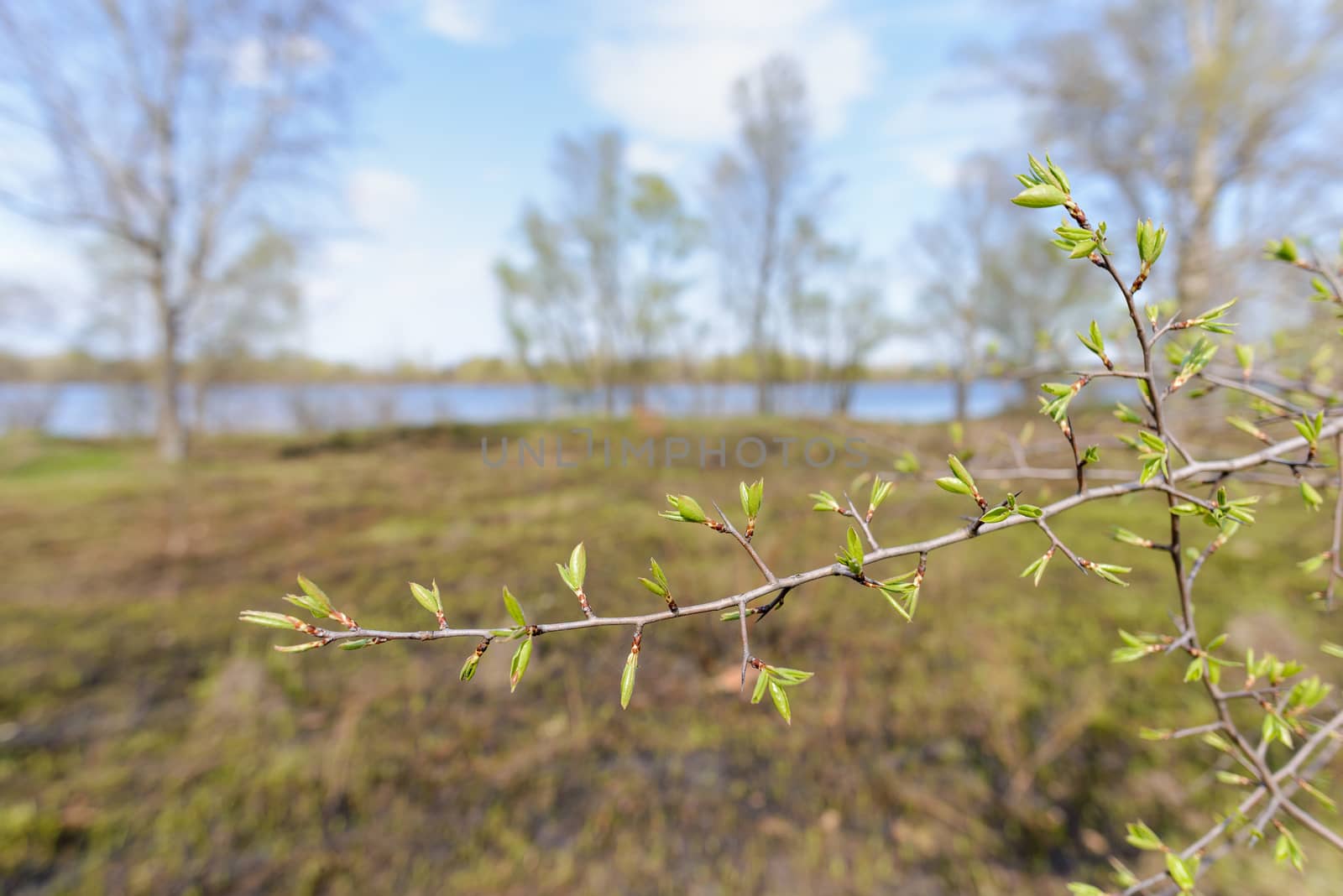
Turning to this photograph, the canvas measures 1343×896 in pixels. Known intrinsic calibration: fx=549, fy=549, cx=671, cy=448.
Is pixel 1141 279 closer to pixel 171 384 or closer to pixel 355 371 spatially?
pixel 171 384

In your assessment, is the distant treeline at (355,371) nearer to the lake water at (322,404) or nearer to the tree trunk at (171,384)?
the lake water at (322,404)

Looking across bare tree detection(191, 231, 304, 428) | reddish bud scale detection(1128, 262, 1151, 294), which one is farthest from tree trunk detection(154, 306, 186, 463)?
reddish bud scale detection(1128, 262, 1151, 294)

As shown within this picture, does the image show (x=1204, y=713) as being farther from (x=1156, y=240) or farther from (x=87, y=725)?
(x=87, y=725)

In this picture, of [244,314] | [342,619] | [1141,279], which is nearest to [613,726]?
[342,619]

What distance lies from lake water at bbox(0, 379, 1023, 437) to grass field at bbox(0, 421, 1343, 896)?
8.28 metres

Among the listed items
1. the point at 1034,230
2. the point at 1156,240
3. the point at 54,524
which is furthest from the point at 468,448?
the point at 1034,230

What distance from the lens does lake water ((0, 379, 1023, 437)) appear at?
12000 millimetres

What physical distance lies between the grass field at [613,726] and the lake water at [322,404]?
8.28m

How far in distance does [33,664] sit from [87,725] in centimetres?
78

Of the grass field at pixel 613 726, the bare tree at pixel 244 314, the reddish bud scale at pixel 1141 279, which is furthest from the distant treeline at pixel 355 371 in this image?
the reddish bud scale at pixel 1141 279

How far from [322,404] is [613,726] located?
1656 centimetres

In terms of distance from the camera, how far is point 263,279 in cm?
1156

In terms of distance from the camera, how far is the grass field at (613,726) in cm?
175

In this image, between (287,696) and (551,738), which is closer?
(551,738)
